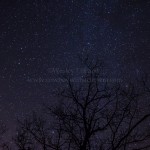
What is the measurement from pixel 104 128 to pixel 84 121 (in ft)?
3.44

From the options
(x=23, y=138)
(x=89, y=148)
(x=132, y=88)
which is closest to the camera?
(x=89, y=148)

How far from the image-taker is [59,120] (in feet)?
48.3

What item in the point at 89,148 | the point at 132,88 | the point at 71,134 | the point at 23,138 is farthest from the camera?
the point at 23,138

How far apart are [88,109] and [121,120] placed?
2124 mm

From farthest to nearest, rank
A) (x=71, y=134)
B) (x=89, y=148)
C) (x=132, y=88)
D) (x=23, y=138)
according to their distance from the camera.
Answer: (x=23, y=138) < (x=132, y=88) < (x=71, y=134) < (x=89, y=148)

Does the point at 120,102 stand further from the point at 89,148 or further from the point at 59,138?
the point at 59,138

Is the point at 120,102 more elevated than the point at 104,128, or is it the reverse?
the point at 120,102

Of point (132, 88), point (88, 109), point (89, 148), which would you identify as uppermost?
point (132, 88)

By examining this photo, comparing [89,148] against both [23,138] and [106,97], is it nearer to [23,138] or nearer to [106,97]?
[106,97]

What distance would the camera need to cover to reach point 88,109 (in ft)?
46.5

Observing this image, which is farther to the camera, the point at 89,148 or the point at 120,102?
the point at 120,102

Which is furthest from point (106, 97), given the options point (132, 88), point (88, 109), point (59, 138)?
point (59, 138)

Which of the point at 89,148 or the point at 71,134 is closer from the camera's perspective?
the point at 89,148

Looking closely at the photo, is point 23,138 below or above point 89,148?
above
